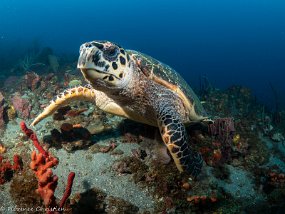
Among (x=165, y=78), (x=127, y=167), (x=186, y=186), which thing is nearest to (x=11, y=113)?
(x=127, y=167)

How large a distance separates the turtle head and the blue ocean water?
21.6m

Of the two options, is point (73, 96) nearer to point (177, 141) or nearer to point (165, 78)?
point (165, 78)

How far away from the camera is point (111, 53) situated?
11.3 ft

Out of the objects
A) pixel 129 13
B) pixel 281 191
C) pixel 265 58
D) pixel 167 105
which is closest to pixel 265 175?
pixel 281 191

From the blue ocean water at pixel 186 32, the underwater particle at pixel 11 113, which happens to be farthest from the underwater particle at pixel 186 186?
the blue ocean water at pixel 186 32

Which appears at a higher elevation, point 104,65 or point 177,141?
point 104,65

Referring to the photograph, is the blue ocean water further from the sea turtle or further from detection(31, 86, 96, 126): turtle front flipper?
detection(31, 86, 96, 126): turtle front flipper

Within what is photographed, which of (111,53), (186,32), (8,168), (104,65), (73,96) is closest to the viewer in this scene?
(104,65)

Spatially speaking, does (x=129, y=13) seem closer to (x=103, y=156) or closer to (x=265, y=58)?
(x=265, y=58)

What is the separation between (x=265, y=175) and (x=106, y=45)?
147 inches

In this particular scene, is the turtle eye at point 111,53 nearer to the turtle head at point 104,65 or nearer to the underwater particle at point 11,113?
the turtle head at point 104,65

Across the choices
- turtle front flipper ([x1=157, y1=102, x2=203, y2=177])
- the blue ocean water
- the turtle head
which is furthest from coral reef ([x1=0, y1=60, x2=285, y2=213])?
the blue ocean water

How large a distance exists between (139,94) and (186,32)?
10772 centimetres

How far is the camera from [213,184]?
420 cm
